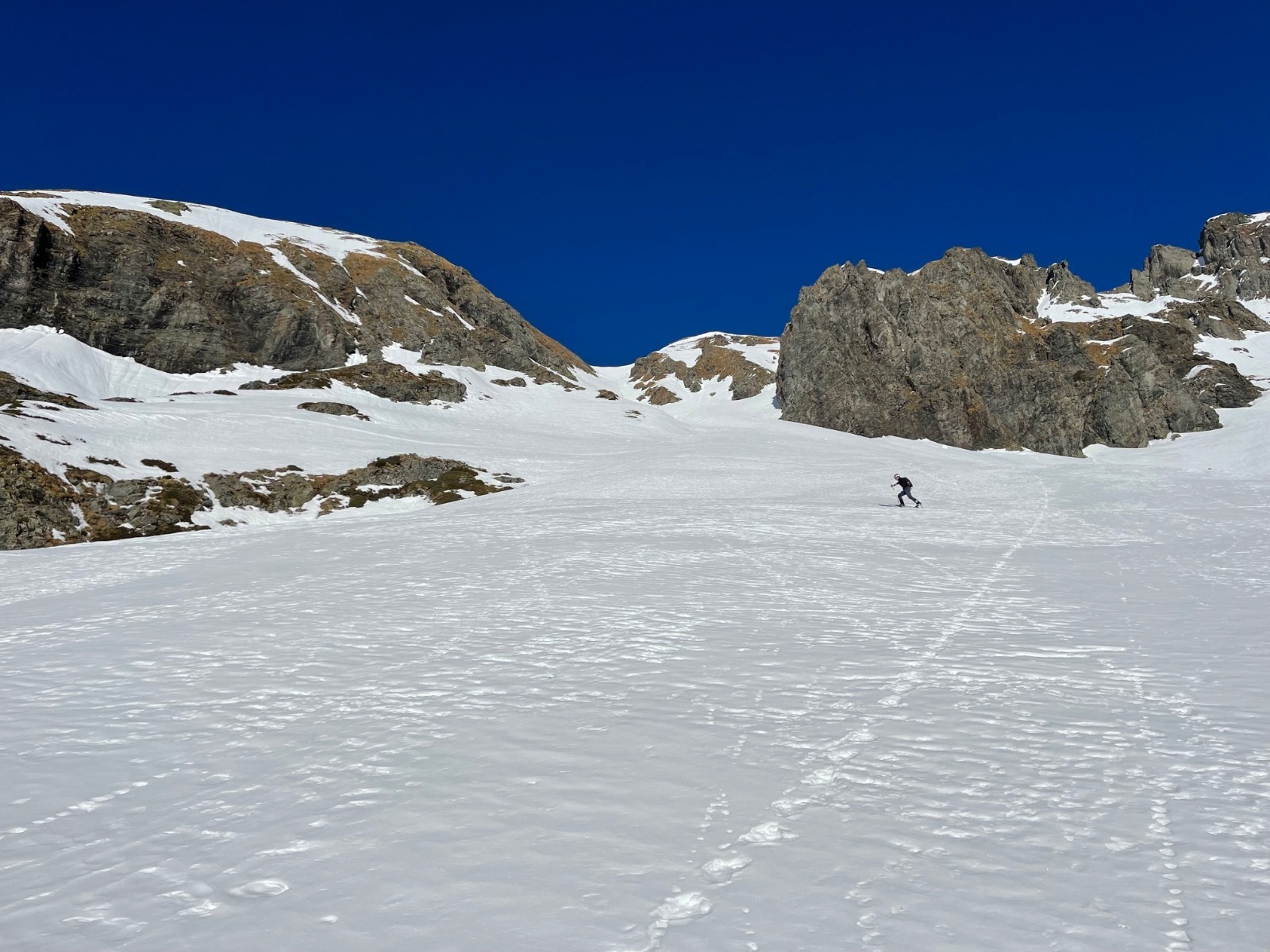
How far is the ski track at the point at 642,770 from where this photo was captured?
4.30 meters

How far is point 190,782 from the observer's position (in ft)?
20.7

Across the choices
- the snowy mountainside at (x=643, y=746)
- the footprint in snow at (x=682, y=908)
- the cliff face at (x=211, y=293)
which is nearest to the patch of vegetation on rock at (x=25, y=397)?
the cliff face at (x=211, y=293)

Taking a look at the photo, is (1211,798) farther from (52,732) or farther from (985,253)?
(985,253)

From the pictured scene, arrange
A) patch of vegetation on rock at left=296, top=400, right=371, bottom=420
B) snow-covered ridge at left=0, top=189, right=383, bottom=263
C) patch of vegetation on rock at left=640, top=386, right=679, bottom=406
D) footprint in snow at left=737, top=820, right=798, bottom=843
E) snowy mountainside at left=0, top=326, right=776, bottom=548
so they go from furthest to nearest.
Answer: patch of vegetation on rock at left=640, top=386, right=679, bottom=406, snow-covered ridge at left=0, top=189, right=383, bottom=263, patch of vegetation on rock at left=296, top=400, right=371, bottom=420, snowy mountainside at left=0, top=326, right=776, bottom=548, footprint in snow at left=737, top=820, right=798, bottom=843

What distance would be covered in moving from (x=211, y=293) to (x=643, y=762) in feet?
344

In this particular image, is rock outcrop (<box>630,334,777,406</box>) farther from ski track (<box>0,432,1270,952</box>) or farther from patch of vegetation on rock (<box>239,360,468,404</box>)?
ski track (<box>0,432,1270,952</box>)

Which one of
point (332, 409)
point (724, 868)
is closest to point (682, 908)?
point (724, 868)

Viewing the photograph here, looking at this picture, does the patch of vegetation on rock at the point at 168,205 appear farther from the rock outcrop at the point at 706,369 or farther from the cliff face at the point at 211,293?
the rock outcrop at the point at 706,369

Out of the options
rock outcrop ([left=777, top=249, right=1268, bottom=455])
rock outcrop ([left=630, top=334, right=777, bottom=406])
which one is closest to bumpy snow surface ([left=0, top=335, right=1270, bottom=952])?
rock outcrop ([left=777, top=249, right=1268, bottom=455])

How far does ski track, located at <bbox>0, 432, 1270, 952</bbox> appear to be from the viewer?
430 cm

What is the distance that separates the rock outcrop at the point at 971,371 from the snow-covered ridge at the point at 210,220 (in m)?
74.8

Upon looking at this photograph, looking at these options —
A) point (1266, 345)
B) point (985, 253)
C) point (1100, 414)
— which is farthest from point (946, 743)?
point (1266, 345)

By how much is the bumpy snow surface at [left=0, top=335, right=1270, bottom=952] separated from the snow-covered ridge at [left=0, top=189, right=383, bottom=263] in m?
106

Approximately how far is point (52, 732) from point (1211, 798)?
10.6 metres
